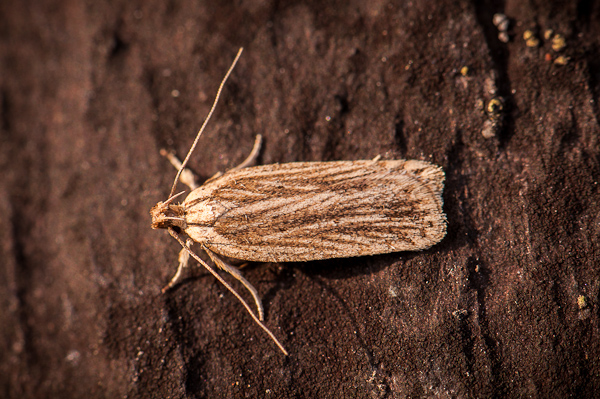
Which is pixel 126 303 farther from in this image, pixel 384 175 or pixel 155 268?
pixel 384 175

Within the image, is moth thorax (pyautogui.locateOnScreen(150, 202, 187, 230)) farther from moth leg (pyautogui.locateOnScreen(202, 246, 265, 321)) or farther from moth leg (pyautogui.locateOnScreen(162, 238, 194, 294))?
moth leg (pyautogui.locateOnScreen(202, 246, 265, 321))

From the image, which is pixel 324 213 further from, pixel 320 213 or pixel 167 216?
pixel 167 216

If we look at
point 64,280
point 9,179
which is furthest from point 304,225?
point 9,179

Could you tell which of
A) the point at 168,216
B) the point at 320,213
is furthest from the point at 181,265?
the point at 320,213

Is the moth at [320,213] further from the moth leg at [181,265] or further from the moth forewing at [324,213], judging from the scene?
the moth leg at [181,265]

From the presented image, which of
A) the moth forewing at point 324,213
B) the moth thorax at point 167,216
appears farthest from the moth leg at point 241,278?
the moth thorax at point 167,216

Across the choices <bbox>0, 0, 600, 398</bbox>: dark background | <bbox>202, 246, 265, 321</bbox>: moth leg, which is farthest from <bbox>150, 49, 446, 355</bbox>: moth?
<bbox>0, 0, 600, 398</bbox>: dark background
